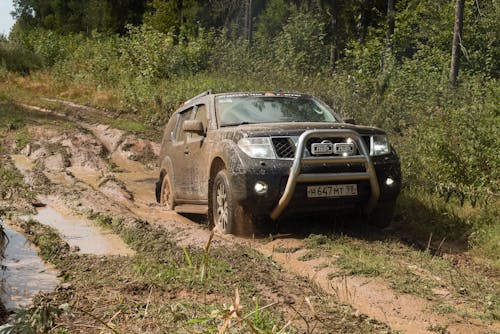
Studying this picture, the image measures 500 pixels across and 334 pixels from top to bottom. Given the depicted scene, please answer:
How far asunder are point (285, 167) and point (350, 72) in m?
12.6

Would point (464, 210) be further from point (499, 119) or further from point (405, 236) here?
point (499, 119)

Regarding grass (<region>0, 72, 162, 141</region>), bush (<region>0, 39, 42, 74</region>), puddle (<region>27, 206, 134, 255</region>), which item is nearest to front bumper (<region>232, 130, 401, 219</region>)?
puddle (<region>27, 206, 134, 255</region>)

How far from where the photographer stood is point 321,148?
6.22m

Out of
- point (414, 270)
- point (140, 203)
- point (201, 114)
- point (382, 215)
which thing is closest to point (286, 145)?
point (382, 215)

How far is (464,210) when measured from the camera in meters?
7.36

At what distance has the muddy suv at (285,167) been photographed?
20.2ft

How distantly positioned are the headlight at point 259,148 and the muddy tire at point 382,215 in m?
1.45

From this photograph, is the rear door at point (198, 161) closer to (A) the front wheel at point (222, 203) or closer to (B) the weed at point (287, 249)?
(A) the front wheel at point (222, 203)

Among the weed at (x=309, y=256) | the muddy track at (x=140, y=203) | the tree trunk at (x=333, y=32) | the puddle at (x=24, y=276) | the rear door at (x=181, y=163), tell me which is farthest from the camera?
the tree trunk at (x=333, y=32)

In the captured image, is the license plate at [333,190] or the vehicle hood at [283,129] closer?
the license plate at [333,190]

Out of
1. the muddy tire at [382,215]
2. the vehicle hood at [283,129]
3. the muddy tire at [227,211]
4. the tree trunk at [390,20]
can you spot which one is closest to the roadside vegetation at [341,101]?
the muddy tire at [382,215]

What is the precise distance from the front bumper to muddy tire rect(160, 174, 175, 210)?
2725mm

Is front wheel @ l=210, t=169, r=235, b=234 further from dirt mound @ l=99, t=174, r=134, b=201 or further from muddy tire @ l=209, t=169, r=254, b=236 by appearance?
dirt mound @ l=99, t=174, r=134, b=201

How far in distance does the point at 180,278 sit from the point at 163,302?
67cm
